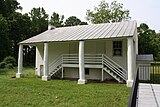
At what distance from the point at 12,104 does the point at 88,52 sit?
36.1 feet

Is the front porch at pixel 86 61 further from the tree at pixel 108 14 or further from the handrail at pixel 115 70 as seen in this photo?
the tree at pixel 108 14

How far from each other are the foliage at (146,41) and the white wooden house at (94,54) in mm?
31796

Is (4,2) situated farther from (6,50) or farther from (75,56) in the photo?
(75,56)

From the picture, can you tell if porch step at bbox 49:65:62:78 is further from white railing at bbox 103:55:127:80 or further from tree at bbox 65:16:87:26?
tree at bbox 65:16:87:26

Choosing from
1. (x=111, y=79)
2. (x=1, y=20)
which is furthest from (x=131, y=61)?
(x=1, y=20)

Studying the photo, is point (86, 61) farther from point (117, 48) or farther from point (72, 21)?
point (72, 21)

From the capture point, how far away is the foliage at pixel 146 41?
49250mm

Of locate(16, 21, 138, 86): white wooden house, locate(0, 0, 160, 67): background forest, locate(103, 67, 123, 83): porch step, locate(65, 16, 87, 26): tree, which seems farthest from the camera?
locate(65, 16, 87, 26): tree

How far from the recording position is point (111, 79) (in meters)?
17.8

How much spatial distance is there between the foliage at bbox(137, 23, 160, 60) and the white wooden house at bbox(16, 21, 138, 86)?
104 feet

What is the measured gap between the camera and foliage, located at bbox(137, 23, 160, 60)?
49.2 metres

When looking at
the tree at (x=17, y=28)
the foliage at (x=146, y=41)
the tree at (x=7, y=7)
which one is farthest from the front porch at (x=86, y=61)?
the foliage at (x=146, y=41)

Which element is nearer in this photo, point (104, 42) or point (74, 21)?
point (104, 42)

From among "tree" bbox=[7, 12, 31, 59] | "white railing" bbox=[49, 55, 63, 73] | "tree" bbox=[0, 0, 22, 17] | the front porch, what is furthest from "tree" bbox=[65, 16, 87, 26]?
"white railing" bbox=[49, 55, 63, 73]
